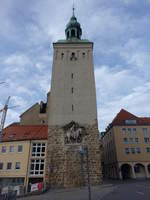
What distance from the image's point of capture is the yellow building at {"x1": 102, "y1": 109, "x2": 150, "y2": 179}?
2994cm

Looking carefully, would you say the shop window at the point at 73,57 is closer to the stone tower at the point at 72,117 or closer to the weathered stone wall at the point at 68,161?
the stone tower at the point at 72,117

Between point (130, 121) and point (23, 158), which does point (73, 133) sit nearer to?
point (23, 158)

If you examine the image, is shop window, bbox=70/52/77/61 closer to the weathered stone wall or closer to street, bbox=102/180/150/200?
the weathered stone wall

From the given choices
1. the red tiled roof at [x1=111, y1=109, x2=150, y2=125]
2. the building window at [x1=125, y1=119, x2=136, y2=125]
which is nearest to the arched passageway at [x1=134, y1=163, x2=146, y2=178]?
the building window at [x1=125, y1=119, x2=136, y2=125]

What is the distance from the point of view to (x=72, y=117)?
22.0 metres

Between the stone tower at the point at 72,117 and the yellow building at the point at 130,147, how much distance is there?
1240 cm

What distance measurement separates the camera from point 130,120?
109 feet

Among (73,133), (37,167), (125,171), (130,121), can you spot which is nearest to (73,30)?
(73,133)

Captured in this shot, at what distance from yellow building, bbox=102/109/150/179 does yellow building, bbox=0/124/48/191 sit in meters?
15.2

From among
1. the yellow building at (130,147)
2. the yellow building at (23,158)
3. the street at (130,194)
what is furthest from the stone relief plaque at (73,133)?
the yellow building at (130,147)

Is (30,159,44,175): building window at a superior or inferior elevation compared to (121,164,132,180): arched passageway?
superior

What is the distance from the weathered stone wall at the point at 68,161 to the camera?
1853 centimetres

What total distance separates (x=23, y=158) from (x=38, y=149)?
2.10 meters

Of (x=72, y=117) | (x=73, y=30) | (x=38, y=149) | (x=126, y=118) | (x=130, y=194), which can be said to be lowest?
(x=130, y=194)
